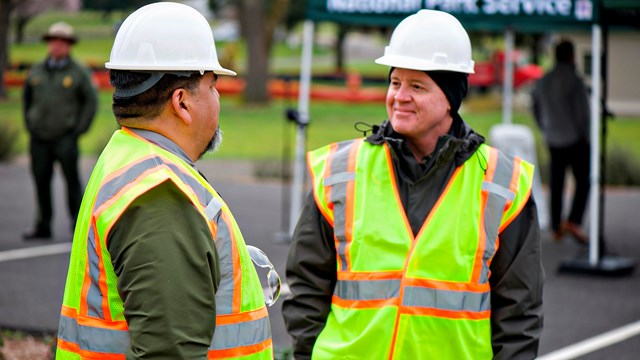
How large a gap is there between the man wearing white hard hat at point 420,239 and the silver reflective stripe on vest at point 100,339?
1.23 m

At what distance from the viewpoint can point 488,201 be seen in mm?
3811

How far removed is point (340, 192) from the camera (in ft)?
12.8

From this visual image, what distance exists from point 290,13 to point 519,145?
133 ft

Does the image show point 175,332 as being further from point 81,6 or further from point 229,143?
point 229,143

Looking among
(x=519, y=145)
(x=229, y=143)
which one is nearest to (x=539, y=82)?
(x=519, y=145)

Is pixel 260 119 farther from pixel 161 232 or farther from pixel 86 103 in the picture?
pixel 161 232

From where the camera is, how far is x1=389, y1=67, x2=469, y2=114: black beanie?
4.03 m

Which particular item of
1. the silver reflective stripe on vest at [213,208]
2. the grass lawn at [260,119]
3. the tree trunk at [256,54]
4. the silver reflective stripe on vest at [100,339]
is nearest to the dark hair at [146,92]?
the silver reflective stripe on vest at [213,208]

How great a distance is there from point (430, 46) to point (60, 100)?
28.7 feet

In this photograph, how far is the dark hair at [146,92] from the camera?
2.72m

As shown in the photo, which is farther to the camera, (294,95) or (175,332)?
(294,95)

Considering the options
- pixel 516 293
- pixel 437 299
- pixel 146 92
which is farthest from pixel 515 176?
pixel 146 92

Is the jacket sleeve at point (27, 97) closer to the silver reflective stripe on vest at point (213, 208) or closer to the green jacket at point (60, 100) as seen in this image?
the green jacket at point (60, 100)

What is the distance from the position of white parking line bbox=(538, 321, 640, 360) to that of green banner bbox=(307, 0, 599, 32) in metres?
2.75
